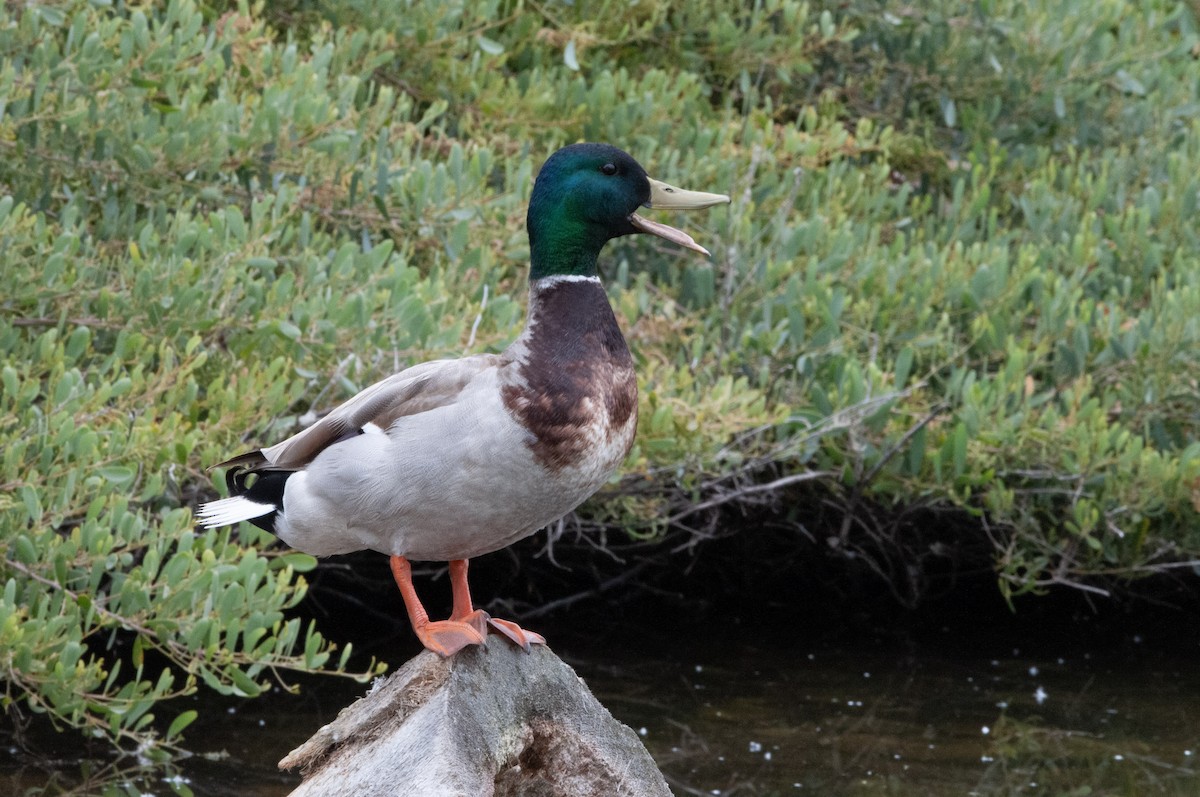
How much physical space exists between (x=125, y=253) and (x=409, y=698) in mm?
2815

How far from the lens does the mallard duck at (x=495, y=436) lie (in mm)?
3174

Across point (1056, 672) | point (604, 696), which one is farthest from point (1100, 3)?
point (604, 696)

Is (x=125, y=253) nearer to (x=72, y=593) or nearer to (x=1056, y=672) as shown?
(x=72, y=593)

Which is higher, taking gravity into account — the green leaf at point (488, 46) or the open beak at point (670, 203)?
the open beak at point (670, 203)

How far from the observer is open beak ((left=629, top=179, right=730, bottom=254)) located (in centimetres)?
345

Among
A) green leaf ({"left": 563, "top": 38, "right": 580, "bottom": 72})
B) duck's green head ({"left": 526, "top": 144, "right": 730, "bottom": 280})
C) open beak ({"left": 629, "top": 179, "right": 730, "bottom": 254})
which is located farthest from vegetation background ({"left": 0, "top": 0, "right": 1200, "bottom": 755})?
open beak ({"left": 629, "top": 179, "right": 730, "bottom": 254})

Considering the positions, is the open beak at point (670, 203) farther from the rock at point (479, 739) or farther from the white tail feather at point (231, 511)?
the white tail feather at point (231, 511)

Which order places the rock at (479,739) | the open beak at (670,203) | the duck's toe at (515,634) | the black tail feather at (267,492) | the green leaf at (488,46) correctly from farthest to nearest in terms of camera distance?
the green leaf at (488,46)
the black tail feather at (267,492)
the open beak at (670,203)
the duck's toe at (515,634)
the rock at (479,739)

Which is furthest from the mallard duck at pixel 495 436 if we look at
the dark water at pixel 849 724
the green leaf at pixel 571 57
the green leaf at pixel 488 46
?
the green leaf at pixel 571 57

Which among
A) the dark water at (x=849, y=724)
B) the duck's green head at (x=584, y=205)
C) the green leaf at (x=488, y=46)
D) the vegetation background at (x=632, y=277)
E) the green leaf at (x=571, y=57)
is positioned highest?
the duck's green head at (x=584, y=205)

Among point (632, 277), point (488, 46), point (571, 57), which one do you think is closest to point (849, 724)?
point (632, 277)

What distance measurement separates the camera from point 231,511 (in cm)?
357

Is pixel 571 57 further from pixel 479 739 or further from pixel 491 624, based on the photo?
pixel 479 739

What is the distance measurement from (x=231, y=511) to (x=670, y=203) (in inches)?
48.0
